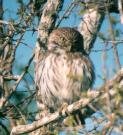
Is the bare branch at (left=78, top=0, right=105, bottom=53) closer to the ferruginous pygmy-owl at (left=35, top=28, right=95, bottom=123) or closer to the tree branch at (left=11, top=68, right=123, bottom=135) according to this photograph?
the ferruginous pygmy-owl at (left=35, top=28, right=95, bottom=123)

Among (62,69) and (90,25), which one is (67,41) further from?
(62,69)

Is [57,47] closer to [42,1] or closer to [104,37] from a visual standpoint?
[42,1]

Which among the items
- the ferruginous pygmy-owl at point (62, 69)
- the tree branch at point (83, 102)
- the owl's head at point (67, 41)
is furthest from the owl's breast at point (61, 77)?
the tree branch at point (83, 102)

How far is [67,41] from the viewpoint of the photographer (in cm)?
776

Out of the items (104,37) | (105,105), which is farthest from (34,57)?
(105,105)

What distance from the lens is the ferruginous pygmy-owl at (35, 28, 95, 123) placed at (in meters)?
7.32

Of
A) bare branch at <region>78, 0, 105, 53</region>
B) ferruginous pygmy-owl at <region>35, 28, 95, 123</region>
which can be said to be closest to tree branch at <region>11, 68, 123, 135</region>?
ferruginous pygmy-owl at <region>35, 28, 95, 123</region>

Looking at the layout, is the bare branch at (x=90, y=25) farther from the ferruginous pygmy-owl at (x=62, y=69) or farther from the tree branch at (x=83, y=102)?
the tree branch at (x=83, y=102)

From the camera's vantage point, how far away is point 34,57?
23.9 feet

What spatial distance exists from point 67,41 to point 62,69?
62 cm

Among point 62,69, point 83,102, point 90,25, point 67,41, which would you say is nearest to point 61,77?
point 62,69

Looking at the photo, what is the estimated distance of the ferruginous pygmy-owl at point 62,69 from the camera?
24.0ft

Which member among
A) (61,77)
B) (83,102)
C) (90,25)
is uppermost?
(90,25)

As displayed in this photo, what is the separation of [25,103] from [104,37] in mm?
3010
